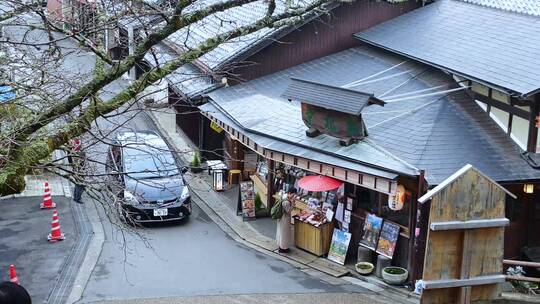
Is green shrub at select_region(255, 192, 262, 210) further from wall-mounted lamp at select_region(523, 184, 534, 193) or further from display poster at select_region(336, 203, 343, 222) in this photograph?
wall-mounted lamp at select_region(523, 184, 534, 193)

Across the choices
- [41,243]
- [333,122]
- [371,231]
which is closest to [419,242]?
[371,231]

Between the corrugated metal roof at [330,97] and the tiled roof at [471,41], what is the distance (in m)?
2.66

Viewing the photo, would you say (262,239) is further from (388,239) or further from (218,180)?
(218,180)

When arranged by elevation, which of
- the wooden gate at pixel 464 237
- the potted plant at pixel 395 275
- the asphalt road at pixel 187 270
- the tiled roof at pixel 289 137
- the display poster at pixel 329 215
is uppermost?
the wooden gate at pixel 464 237

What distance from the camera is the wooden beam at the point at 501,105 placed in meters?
14.5

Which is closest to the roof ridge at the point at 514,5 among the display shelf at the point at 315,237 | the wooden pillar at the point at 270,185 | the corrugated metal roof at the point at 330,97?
the corrugated metal roof at the point at 330,97

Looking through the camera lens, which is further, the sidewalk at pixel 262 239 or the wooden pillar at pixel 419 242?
the sidewalk at pixel 262 239

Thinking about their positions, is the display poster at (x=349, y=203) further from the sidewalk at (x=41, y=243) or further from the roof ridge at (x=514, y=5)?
the roof ridge at (x=514, y=5)

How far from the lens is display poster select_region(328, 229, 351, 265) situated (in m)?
15.5

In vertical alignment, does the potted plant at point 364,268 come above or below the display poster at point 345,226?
below

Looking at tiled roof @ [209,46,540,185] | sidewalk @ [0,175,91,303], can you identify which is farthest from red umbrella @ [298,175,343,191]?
sidewalk @ [0,175,91,303]

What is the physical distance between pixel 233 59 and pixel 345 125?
19.8 feet

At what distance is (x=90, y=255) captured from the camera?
15922 mm

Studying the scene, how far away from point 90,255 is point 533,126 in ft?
33.8
